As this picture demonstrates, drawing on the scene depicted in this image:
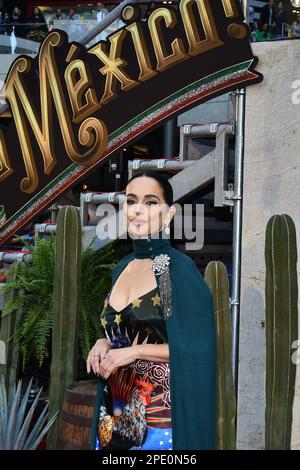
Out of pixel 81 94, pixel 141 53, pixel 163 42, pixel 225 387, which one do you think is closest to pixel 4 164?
pixel 81 94

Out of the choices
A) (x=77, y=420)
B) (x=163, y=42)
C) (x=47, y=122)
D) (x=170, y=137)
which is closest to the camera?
(x=77, y=420)

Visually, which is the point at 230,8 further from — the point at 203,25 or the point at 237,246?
the point at 237,246

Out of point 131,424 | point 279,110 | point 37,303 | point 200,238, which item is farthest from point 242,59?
point 131,424

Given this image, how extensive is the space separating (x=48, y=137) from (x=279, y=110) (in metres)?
1.99

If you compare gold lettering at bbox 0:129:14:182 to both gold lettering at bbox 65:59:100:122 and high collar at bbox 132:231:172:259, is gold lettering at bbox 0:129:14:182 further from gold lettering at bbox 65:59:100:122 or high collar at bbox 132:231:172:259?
high collar at bbox 132:231:172:259

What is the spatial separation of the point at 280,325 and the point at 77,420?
141 cm

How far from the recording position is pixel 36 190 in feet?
21.6

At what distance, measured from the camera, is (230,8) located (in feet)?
19.2

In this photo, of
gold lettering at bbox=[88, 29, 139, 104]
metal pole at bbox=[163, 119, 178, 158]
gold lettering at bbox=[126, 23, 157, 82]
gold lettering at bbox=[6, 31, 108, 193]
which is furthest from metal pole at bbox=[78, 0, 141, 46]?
metal pole at bbox=[163, 119, 178, 158]

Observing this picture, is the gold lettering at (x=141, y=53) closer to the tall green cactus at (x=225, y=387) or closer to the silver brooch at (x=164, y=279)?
the tall green cactus at (x=225, y=387)

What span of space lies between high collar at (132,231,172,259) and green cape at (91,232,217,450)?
0.12 m

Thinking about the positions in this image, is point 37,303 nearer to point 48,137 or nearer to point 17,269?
point 17,269

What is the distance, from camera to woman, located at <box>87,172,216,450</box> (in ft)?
10.8

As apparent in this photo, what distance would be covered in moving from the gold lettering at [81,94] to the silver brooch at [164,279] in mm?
3139
